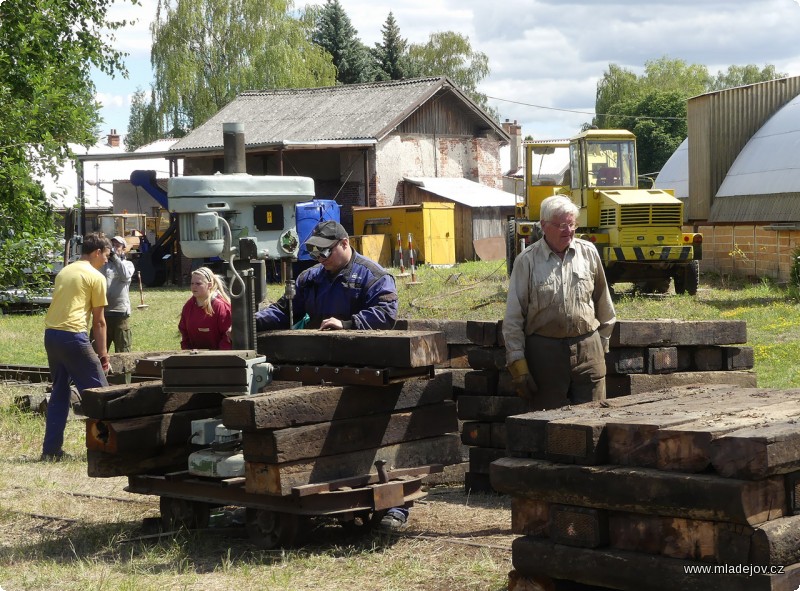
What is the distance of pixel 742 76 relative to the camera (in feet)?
290

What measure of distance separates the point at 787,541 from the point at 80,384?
23.6ft

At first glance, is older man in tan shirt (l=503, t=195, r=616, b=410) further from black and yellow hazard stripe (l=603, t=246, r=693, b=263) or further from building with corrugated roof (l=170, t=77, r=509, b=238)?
building with corrugated roof (l=170, t=77, r=509, b=238)

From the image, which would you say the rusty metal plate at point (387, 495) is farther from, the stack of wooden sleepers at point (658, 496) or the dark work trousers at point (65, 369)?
the dark work trousers at point (65, 369)

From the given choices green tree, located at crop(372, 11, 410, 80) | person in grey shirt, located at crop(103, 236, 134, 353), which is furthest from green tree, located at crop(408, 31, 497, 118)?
person in grey shirt, located at crop(103, 236, 134, 353)

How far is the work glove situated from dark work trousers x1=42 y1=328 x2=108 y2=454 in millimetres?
4703

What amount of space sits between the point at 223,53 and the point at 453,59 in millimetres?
21766

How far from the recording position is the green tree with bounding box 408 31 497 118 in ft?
222

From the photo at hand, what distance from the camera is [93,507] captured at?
808 centimetres

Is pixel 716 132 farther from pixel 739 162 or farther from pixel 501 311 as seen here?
pixel 501 311

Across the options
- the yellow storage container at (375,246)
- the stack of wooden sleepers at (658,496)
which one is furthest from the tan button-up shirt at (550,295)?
the yellow storage container at (375,246)

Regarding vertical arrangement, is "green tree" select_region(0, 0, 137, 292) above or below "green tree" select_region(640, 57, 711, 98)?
below

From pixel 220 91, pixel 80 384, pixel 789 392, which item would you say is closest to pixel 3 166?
pixel 80 384

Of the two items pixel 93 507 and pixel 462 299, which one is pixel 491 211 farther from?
pixel 93 507

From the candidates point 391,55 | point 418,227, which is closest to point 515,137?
point 391,55
